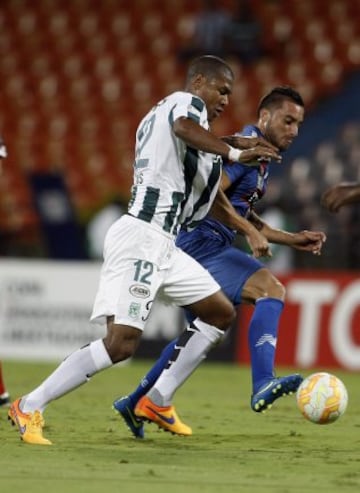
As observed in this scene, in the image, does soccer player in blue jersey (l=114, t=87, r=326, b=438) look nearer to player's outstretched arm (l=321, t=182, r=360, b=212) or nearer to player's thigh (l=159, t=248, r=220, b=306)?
player's outstretched arm (l=321, t=182, r=360, b=212)

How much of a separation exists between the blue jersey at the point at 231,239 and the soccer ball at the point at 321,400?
3.04 ft

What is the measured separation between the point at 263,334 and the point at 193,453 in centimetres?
97

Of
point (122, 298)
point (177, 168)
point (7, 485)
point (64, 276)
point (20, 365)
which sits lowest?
point (20, 365)

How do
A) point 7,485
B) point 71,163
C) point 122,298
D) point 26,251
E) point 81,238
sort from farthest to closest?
point 71,163 < point 26,251 < point 81,238 < point 122,298 < point 7,485

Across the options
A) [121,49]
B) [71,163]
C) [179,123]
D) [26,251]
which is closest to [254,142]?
[179,123]

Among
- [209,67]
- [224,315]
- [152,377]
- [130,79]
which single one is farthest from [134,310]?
[130,79]

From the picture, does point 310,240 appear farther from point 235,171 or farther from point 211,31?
point 211,31

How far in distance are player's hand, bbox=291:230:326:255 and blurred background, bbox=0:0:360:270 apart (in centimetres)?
819

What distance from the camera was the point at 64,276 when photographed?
14.2 meters

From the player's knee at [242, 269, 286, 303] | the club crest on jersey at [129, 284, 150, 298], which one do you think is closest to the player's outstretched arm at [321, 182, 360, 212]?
the player's knee at [242, 269, 286, 303]

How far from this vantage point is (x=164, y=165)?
657cm

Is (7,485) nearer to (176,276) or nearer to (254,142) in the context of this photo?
(176,276)

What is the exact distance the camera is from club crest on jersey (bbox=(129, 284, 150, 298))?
6.35 meters

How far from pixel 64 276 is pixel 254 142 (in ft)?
26.1
